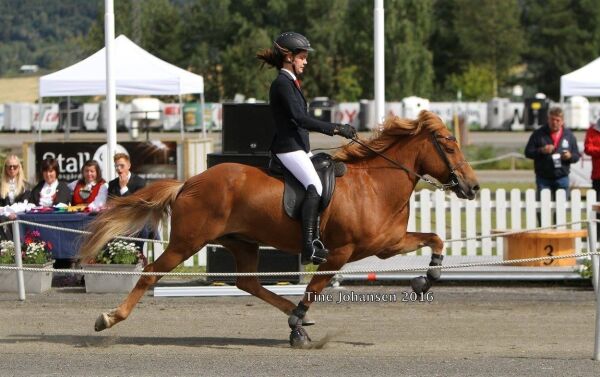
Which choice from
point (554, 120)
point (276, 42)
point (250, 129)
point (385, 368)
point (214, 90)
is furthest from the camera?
point (214, 90)

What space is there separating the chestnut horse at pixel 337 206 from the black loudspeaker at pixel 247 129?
2.70 meters

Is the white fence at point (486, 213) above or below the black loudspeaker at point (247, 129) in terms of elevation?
below

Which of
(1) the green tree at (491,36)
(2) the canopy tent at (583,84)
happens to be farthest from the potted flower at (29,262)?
(1) the green tree at (491,36)

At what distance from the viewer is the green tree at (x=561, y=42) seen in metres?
79.4

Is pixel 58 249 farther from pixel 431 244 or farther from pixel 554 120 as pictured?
pixel 554 120

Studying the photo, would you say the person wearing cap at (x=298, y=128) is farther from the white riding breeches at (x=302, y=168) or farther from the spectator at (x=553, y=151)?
the spectator at (x=553, y=151)

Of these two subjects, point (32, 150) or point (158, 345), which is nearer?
point (158, 345)

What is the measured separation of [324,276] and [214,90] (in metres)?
61.9

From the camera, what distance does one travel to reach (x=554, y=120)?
16531 millimetres

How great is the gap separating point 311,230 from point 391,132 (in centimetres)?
125

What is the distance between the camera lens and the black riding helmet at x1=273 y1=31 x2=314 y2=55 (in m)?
9.80

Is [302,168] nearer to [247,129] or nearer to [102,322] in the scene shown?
[102,322]

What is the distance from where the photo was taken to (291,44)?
9.80 metres

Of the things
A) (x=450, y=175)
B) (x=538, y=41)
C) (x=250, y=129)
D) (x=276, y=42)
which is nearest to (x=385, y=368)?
(x=450, y=175)
